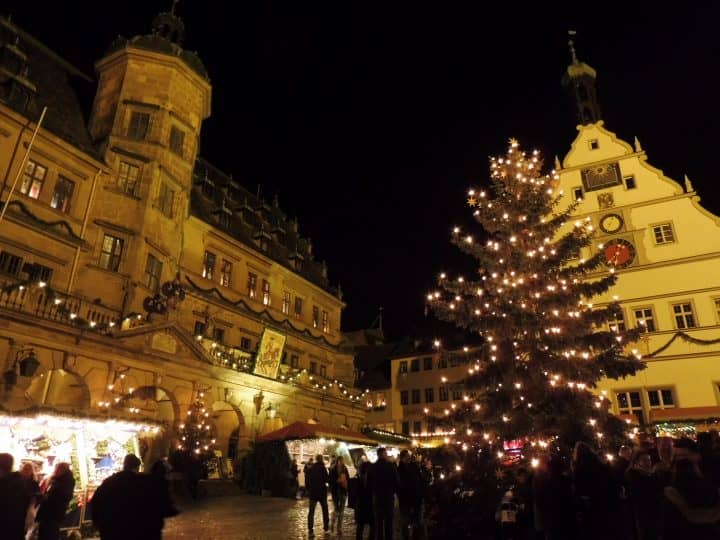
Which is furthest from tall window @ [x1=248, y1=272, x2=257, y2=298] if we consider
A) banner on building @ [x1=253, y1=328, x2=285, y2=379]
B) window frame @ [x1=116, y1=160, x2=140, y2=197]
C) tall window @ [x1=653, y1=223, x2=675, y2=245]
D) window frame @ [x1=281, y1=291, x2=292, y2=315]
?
tall window @ [x1=653, y1=223, x2=675, y2=245]

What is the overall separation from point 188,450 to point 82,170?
1342 cm

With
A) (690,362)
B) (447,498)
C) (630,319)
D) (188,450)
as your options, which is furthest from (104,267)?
(690,362)

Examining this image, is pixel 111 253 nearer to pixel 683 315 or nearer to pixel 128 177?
pixel 128 177

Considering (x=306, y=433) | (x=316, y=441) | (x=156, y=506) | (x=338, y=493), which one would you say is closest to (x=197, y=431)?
(x=306, y=433)

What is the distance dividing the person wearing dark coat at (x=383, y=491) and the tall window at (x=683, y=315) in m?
23.5

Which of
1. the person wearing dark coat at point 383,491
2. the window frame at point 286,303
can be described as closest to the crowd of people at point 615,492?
the person wearing dark coat at point 383,491

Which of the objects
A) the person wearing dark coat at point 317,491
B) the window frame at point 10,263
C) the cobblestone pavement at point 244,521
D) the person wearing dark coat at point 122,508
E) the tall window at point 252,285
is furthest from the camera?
the tall window at point 252,285

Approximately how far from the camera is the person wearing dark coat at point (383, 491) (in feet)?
33.2

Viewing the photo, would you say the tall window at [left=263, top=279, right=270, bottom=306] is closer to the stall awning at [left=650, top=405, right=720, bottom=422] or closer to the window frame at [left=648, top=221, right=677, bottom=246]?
the stall awning at [left=650, top=405, right=720, bottom=422]

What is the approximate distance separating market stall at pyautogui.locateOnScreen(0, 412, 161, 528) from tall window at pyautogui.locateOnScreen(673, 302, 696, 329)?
89.8 feet

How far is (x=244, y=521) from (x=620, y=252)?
25.7 metres

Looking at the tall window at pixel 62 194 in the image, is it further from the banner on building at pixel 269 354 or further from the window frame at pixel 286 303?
the window frame at pixel 286 303

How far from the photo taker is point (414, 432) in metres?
48.3

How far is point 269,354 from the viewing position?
2706 centimetres
